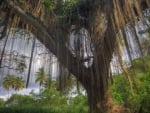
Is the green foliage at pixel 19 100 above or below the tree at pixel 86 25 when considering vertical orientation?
above

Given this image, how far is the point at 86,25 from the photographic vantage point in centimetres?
759

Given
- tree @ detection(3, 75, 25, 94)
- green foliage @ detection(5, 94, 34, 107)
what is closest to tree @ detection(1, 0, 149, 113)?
tree @ detection(3, 75, 25, 94)

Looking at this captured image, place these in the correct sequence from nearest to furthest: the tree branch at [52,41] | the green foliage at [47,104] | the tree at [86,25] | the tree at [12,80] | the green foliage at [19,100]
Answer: the tree at [86,25]
the tree branch at [52,41]
the tree at [12,80]
the green foliage at [47,104]
the green foliage at [19,100]

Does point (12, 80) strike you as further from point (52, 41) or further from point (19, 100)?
point (19, 100)

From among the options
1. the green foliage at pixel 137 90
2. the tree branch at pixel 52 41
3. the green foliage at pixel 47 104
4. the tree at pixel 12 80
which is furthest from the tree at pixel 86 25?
the green foliage at pixel 47 104

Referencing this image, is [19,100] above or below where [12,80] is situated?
above

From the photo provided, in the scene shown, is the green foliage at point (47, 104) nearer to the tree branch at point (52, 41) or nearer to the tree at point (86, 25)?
the tree at point (86, 25)

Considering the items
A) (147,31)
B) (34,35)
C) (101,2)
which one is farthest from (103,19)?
(34,35)

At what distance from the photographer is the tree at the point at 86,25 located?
250 inches

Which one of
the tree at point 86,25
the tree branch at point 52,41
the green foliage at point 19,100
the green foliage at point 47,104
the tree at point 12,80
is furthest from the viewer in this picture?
the green foliage at point 19,100

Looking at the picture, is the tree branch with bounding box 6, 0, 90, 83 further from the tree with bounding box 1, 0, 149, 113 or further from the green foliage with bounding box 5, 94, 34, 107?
the green foliage with bounding box 5, 94, 34, 107

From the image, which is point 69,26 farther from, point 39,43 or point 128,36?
point 128,36

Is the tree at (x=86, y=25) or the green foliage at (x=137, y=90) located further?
the green foliage at (x=137, y=90)

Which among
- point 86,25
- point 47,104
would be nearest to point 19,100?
point 47,104
